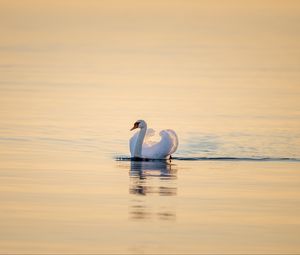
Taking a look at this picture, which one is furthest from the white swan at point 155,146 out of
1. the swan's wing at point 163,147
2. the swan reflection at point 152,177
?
the swan reflection at point 152,177

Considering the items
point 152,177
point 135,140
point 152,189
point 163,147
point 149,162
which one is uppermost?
point 135,140

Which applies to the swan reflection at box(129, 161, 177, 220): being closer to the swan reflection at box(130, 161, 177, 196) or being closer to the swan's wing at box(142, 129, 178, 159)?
the swan reflection at box(130, 161, 177, 196)

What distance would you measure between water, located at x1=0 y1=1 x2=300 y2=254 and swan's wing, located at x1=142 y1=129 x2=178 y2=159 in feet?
1.14

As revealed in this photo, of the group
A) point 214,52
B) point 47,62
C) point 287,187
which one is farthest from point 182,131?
point 214,52

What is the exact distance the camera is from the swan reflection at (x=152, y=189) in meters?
16.8

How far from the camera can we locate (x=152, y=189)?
18.9 m

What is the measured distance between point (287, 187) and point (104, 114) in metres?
11.2

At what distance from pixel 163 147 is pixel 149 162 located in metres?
0.33

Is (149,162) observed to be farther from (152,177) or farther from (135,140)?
(152,177)

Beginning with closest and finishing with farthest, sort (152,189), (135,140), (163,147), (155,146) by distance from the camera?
(152,189)
(163,147)
(155,146)
(135,140)

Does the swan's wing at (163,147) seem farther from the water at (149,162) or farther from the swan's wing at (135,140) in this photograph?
the water at (149,162)

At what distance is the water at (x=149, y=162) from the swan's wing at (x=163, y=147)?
1.14 ft

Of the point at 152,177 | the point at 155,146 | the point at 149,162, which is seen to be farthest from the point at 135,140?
the point at 152,177

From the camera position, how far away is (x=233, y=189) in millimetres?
19016
